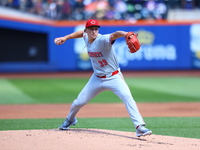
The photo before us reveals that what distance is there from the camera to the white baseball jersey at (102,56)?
20.8 feet

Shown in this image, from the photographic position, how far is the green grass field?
312 inches

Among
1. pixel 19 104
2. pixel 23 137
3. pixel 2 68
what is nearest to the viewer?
pixel 23 137

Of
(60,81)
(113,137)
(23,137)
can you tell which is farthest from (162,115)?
(60,81)

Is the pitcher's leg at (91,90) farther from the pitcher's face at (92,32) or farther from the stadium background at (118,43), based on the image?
the stadium background at (118,43)

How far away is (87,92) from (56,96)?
6967mm

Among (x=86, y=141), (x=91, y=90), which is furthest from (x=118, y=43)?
(x=86, y=141)

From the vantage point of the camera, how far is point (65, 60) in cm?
2217

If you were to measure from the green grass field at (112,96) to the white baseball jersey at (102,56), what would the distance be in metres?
1.57

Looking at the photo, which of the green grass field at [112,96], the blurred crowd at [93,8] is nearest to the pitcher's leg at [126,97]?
the green grass field at [112,96]

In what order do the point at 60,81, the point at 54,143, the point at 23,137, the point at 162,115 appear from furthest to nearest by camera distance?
1. the point at 60,81
2. the point at 162,115
3. the point at 23,137
4. the point at 54,143

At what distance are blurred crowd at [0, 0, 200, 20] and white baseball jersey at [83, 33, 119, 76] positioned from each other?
15.9 m

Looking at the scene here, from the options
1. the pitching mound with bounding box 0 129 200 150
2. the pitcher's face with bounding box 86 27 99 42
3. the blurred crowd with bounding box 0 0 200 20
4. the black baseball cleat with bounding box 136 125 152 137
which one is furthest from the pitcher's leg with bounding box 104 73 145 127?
the blurred crowd with bounding box 0 0 200 20

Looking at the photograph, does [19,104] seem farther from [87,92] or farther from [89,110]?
[87,92]

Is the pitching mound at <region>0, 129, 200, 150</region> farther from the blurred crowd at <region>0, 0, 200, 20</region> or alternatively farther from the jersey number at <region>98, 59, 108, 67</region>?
the blurred crowd at <region>0, 0, 200, 20</region>
